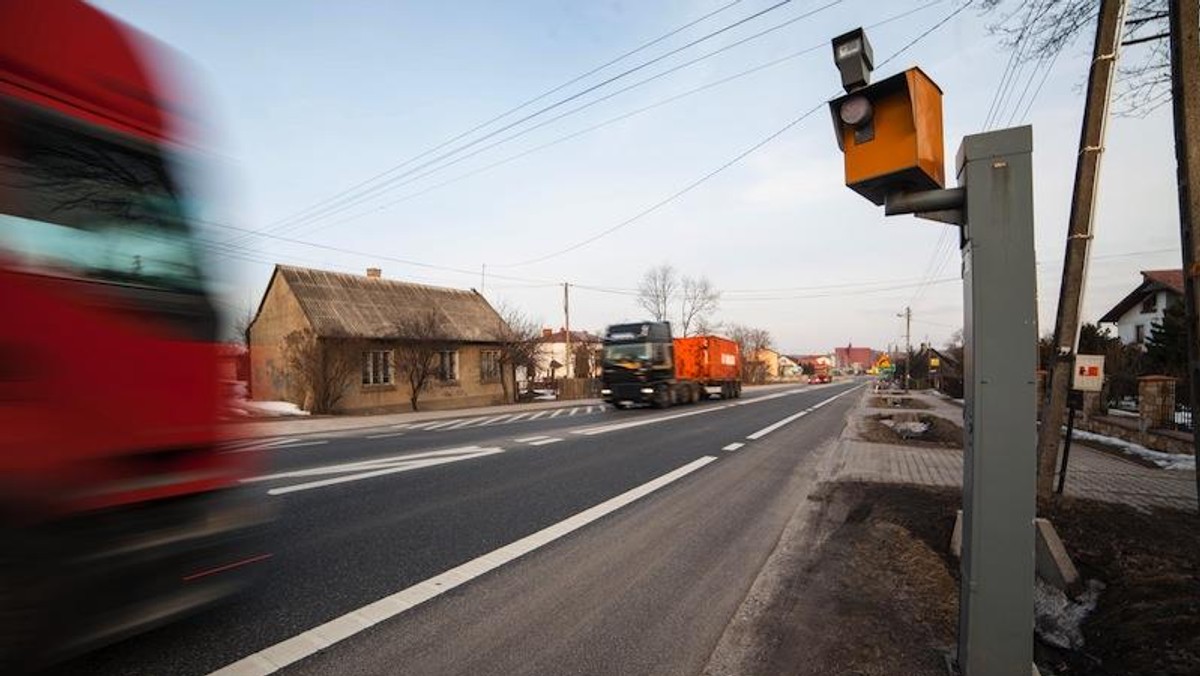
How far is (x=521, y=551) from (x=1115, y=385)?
19.6m

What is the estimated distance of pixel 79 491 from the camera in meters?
2.54

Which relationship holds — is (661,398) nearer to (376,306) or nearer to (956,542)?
(376,306)

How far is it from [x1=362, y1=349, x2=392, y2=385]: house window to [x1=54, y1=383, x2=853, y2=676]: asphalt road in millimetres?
19366

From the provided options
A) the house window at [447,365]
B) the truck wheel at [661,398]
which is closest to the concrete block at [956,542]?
the truck wheel at [661,398]

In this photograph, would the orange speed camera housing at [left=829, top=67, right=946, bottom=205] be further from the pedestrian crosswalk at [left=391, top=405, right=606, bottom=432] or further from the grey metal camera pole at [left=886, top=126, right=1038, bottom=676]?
the pedestrian crosswalk at [left=391, top=405, right=606, bottom=432]

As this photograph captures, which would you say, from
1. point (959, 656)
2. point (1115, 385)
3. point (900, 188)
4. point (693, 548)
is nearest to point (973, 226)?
point (900, 188)

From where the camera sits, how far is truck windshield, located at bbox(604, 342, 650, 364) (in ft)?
82.4

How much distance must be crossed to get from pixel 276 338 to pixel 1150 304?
5207cm

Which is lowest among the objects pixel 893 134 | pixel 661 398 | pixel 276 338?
pixel 661 398

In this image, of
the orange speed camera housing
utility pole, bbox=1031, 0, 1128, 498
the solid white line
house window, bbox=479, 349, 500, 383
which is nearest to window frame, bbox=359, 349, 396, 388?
house window, bbox=479, 349, 500, 383

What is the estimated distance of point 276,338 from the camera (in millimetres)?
29312

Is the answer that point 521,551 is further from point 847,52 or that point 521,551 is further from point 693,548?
point 847,52

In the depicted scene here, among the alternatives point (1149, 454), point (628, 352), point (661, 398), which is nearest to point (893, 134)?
point (1149, 454)

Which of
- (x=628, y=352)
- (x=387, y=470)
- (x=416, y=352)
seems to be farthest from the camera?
A: (x=416, y=352)
